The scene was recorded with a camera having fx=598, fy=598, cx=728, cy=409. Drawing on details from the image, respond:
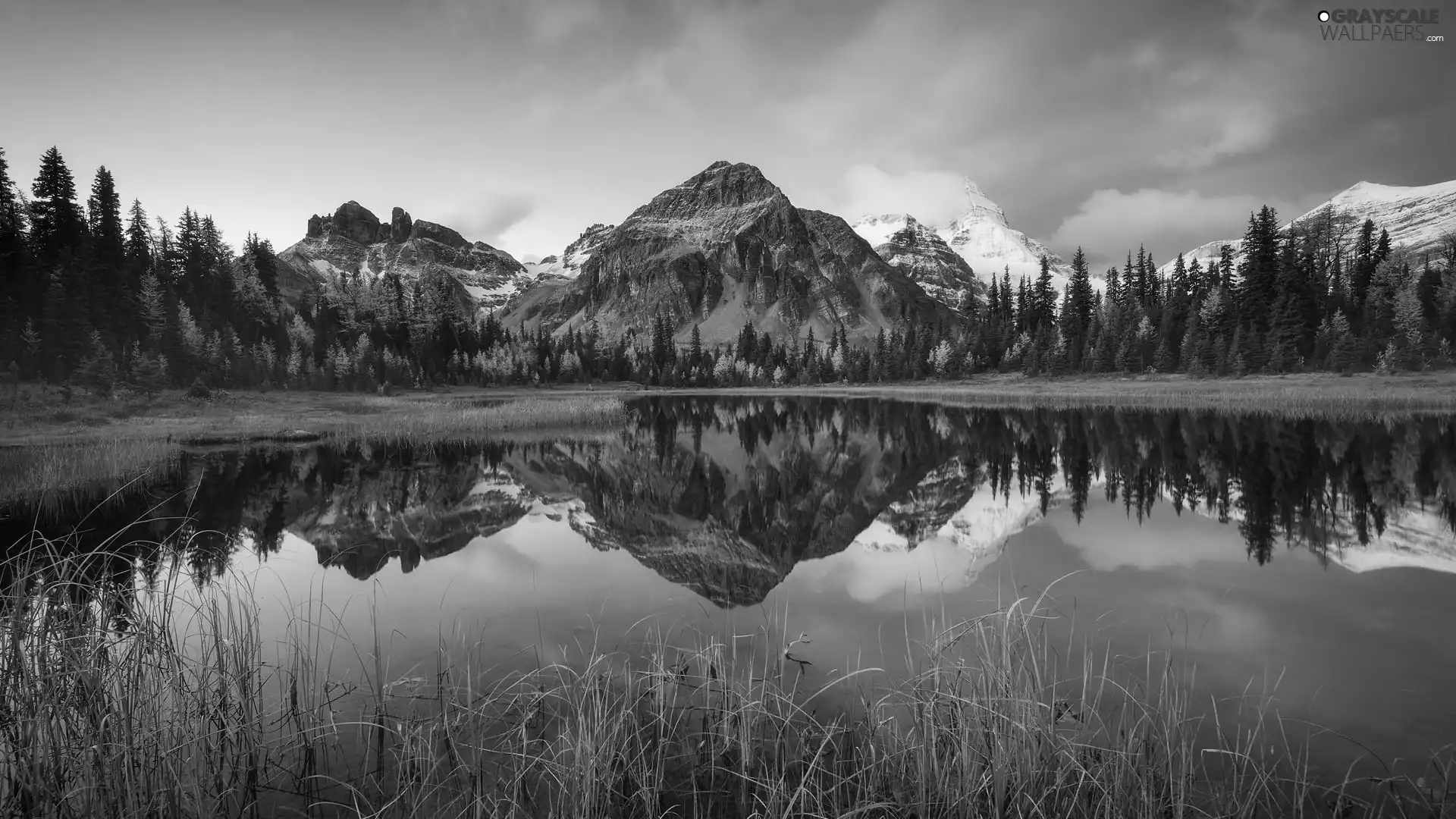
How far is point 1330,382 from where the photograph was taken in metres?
58.2

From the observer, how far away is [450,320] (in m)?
134

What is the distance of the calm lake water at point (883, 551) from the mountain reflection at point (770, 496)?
143 millimetres

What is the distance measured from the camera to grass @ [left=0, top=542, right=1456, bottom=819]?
452 centimetres

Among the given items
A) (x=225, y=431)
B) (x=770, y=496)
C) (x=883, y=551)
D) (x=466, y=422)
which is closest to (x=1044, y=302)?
(x=466, y=422)

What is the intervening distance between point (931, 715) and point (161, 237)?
5340 inches

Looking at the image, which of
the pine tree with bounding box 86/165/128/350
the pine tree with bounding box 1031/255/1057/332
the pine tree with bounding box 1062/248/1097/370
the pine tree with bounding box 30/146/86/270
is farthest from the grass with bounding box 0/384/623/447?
the pine tree with bounding box 1031/255/1057/332

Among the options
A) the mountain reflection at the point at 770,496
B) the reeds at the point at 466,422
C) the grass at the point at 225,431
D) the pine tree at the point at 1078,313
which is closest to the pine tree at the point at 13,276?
the grass at the point at 225,431

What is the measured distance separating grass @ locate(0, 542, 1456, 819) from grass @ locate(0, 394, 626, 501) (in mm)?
7434

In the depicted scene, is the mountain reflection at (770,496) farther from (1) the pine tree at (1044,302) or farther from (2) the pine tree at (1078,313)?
(1) the pine tree at (1044,302)

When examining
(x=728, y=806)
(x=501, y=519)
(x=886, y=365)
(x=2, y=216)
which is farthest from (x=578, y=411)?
(x=886, y=365)

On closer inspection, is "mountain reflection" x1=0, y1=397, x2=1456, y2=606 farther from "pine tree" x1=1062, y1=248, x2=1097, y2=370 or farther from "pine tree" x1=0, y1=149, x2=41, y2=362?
"pine tree" x1=1062, y1=248, x2=1097, y2=370

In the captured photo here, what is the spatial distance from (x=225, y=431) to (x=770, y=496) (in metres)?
37.6

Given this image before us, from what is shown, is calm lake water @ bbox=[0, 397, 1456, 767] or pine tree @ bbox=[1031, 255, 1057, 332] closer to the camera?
calm lake water @ bbox=[0, 397, 1456, 767]

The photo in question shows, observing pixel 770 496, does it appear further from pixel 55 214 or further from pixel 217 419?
pixel 55 214
